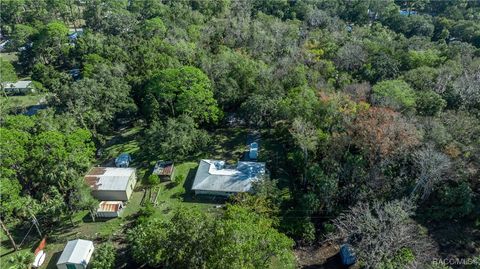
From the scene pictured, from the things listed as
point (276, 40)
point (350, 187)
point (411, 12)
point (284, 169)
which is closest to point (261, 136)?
point (284, 169)

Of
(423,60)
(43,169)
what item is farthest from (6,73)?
(423,60)

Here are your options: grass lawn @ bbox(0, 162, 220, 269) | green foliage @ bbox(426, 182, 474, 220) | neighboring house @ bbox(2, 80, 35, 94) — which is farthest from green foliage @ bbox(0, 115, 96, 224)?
green foliage @ bbox(426, 182, 474, 220)

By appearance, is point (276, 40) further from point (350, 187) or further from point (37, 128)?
point (37, 128)

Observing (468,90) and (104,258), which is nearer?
(104,258)

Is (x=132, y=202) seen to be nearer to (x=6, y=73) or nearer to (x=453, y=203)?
(x=453, y=203)

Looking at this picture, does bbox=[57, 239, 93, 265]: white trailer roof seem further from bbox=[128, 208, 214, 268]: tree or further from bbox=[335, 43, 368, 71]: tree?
bbox=[335, 43, 368, 71]: tree

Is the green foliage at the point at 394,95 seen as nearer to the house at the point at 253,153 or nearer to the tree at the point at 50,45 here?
the house at the point at 253,153
